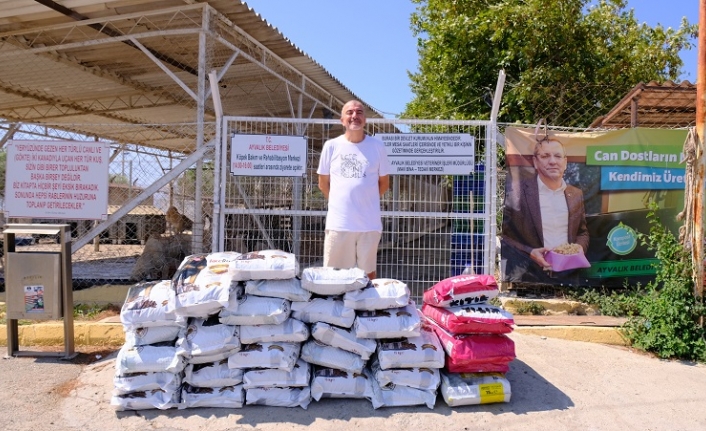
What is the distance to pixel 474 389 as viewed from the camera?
12.1ft

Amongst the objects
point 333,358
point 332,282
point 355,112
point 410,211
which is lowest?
point 333,358

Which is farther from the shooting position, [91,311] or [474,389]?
[91,311]

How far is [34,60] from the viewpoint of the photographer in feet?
30.6

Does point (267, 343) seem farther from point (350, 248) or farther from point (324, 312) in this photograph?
point (350, 248)

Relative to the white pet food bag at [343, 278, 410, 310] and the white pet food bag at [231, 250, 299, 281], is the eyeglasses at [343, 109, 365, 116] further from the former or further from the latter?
the white pet food bag at [343, 278, 410, 310]

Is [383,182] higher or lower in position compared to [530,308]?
higher

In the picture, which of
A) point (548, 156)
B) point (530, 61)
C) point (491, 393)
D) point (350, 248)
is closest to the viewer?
point (491, 393)

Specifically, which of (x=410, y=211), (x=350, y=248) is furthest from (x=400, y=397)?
(x=410, y=211)

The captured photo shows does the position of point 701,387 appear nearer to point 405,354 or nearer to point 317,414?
point 405,354

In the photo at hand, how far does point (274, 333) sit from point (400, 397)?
3.33ft

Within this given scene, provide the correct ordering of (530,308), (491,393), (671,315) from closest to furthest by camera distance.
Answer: (491,393), (671,315), (530,308)

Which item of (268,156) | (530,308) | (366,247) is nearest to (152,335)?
(366,247)

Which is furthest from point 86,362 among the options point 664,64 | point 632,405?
point 664,64

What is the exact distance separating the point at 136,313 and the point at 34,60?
7.94 m
